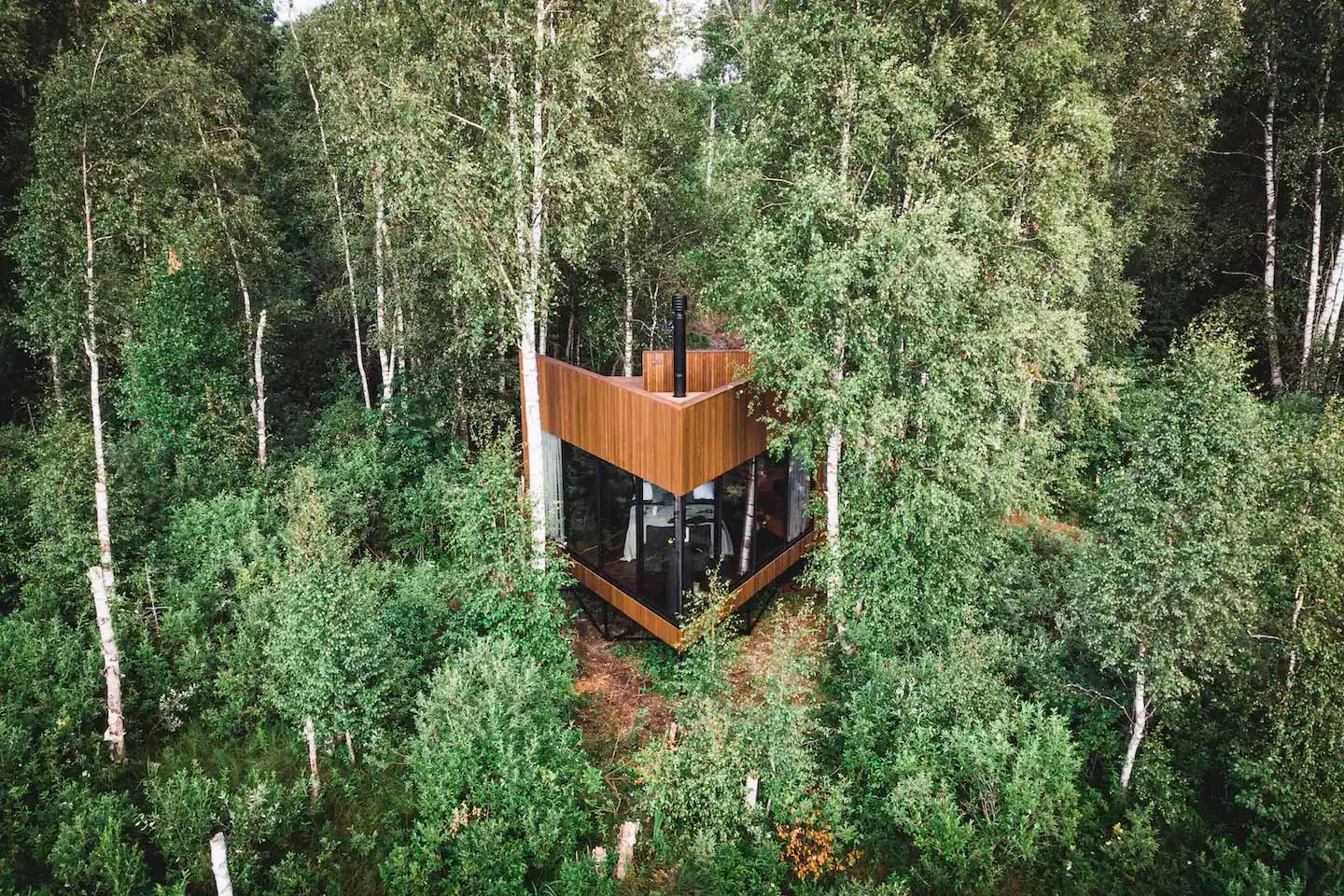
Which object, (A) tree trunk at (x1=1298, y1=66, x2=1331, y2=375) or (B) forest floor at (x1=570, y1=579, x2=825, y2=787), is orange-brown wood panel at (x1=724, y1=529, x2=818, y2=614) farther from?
(A) tree trunk at (x1=1298, y1=66, x2=1331, y2=375)

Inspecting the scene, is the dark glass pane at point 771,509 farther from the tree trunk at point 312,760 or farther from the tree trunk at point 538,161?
the tree trunk at point 312,760

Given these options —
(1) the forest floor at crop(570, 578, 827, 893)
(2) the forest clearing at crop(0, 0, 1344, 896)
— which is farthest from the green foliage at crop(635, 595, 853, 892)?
Answer: (1) the forest floor at crop(570, 578, 827, 893)

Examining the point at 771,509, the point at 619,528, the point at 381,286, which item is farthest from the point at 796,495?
the point at 381,286

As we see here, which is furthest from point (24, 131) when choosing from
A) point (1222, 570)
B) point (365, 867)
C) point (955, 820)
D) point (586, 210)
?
point (1222, 570)

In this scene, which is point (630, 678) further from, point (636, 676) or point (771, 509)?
point (771, 509)

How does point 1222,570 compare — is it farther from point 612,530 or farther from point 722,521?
point 612,530

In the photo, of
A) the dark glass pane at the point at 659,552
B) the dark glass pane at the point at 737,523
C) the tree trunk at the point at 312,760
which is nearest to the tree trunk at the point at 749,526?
the dark glass pane at the point at 737,523
